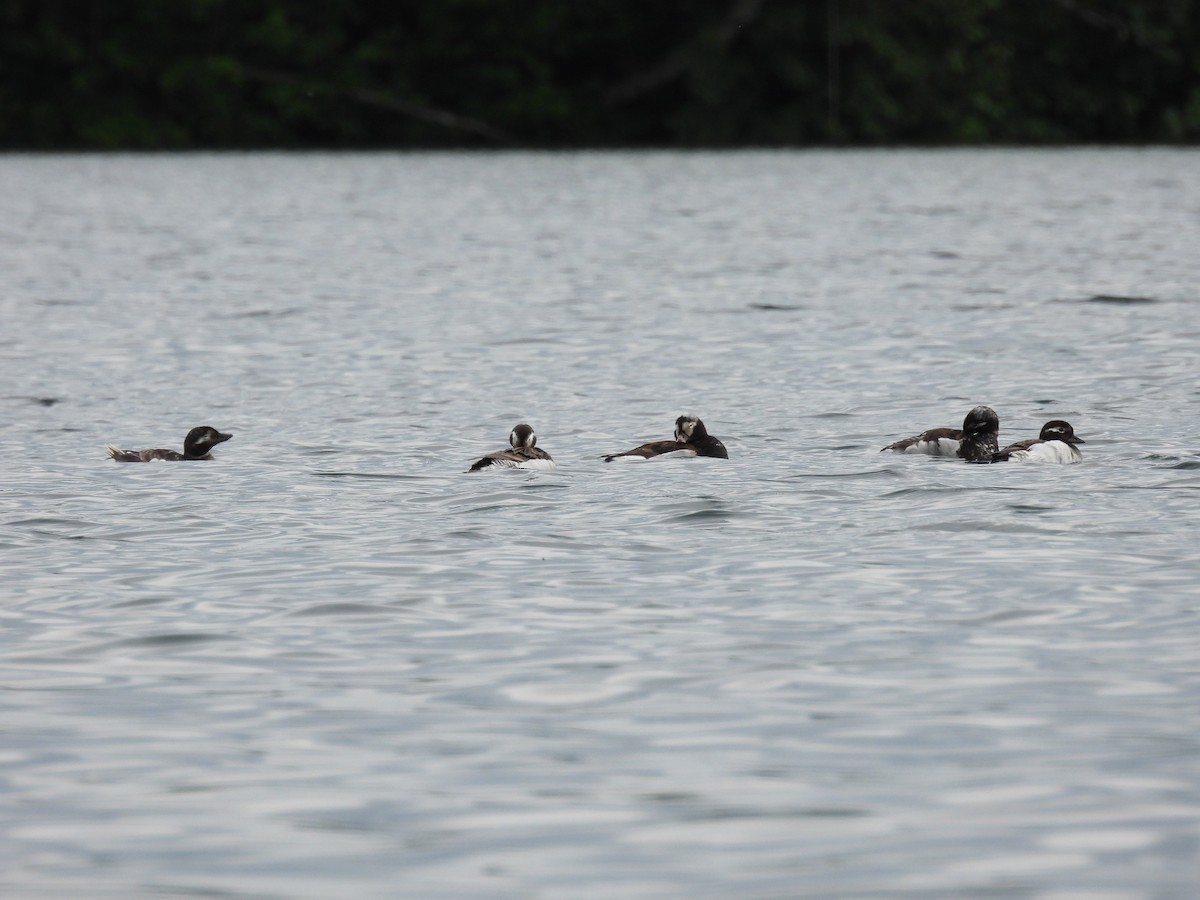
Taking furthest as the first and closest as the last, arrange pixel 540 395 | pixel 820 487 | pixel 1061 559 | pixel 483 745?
pixel 540 395
pixel 820 487
pixel 1061 559
pixel 483 745

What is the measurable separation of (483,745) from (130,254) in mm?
26080

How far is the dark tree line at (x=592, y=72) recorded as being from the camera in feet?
219

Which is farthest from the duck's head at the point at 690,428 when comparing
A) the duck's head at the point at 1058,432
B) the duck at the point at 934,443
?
the duck's head at the point at 1058,432

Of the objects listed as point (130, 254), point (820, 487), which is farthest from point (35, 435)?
point (130, 254)

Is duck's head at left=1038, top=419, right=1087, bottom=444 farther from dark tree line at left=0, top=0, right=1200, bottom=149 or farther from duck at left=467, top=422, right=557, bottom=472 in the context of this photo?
dark tree line at left=0, top=0, right=1200, bottom=149

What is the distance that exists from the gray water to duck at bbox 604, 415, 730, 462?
0.15 meters

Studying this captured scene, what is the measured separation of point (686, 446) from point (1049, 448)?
221 cm

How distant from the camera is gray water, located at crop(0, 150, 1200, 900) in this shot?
6.26 m

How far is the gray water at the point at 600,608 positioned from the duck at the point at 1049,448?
11cm

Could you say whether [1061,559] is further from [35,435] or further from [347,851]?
[35,435]

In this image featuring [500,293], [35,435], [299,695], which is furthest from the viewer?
[500,293]

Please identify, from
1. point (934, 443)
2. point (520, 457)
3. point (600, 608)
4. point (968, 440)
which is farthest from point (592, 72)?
point (600, 608)

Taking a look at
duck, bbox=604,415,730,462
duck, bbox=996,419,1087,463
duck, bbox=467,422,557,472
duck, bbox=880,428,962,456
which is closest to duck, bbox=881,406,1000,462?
duck, bbox=880,428,962,456

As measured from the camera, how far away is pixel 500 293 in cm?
2597
